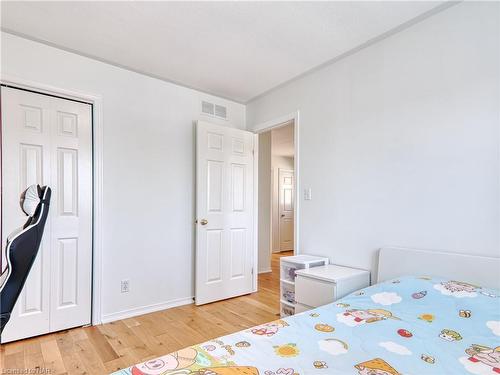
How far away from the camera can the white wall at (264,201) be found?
15.9 ft

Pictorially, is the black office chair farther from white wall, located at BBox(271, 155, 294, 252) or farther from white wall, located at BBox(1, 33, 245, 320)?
white wall, located at BBox(271, 155, 294, 252)

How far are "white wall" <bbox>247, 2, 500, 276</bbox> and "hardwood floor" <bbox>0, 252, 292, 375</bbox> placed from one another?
101 cm

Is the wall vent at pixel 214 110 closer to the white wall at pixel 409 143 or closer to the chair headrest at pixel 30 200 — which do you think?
the white wall at pixel 409 143

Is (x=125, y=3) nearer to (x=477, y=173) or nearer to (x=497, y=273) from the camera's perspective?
(x=477, y=173)

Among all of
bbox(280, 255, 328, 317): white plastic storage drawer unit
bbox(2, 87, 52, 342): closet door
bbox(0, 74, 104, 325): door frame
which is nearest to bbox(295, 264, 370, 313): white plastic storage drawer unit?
bbox(280, 255, 328, 317): white plastic storage drawer unit

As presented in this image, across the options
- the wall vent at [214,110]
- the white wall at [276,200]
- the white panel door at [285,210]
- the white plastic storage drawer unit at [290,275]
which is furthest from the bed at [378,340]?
the white panel door at [285,210]

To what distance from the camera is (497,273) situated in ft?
5.46

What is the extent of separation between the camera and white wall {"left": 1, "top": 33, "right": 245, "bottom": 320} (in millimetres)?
2604

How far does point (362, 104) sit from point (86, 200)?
2629 millimetres

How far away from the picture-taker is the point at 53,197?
2.49 meters

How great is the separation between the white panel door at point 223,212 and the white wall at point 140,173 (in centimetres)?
18

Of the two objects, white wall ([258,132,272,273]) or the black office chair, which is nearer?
the black office chair

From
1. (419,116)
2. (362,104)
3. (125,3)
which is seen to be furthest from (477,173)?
(125,3)

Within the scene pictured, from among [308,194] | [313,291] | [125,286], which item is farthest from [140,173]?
[313,291]
